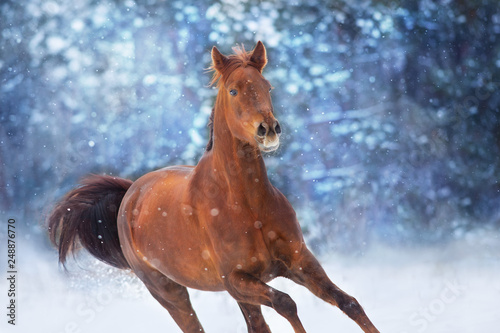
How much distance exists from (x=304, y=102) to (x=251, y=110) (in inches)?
140

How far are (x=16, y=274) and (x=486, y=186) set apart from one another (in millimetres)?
5032

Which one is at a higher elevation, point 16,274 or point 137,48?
point 137,48

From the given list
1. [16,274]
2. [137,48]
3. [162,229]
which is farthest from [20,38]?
[162,229]

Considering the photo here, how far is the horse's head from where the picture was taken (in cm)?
243

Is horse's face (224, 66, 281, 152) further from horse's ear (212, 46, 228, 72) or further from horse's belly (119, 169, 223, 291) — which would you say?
horse's belly (119, 169, 223, 291)

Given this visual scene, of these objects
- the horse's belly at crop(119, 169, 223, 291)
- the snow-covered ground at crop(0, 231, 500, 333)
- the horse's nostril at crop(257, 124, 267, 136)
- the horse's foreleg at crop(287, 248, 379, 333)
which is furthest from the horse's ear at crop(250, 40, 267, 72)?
the snow-covered ground at crop(0, 231, 500, 333)

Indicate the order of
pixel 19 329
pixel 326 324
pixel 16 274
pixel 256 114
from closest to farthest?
1. pixel 256 114
2. pixel 326 324
3. pixel 19 329
4. pixel 16 274

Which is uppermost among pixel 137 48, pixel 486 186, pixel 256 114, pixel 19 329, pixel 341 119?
pixel 486 186

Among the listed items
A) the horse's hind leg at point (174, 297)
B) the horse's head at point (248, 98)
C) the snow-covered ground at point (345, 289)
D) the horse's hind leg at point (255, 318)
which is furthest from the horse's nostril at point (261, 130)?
the snow-covered ground at point (345, 289)

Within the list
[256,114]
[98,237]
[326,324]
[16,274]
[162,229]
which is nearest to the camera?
[256,114]

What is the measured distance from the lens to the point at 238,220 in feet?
8.90

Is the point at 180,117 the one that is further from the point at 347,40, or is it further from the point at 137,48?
the point at 347,40

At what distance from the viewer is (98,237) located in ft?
12.9

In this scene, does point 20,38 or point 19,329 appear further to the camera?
point 20,38
